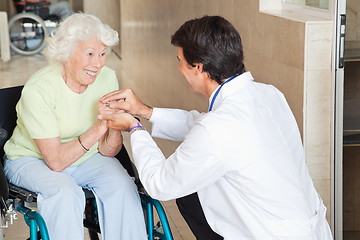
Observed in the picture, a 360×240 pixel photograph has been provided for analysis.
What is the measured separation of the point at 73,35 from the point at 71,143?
0.40m

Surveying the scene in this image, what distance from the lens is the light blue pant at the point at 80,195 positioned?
214 centimetres

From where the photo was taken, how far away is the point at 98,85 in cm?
243

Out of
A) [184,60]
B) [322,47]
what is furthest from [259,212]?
[322,47]

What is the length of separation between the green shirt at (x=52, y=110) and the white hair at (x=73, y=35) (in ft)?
0.31

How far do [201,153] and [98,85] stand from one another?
2.75 ft

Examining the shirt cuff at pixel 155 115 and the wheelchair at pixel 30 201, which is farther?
the shirt cuff at pixel 155 115

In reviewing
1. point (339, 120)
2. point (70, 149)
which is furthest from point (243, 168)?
point (339, 120)

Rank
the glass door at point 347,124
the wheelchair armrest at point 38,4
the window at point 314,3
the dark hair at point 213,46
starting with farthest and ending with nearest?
1. the wheelchair armrest at point 38,4
2. the window at point 314,3
3. the glass door at point 347,124
4. the dark hair at point 213,46

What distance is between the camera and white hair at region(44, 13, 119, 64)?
88.8 inches

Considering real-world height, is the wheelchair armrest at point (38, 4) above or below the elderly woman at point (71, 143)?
above

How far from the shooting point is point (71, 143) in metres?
A: 2.27

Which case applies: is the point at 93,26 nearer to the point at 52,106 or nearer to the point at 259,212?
the point at 52,106

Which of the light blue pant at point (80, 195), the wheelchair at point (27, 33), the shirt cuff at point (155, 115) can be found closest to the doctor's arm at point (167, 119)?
the shirt cuff at point (155, 115)

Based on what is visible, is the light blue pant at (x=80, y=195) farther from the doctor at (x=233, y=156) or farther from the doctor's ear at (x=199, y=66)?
the doctor's ear at (x=199, y=66)
